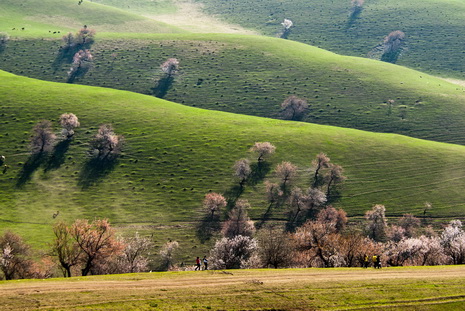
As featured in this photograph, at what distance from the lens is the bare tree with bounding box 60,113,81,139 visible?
129m

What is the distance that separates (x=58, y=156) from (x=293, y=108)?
8998cm

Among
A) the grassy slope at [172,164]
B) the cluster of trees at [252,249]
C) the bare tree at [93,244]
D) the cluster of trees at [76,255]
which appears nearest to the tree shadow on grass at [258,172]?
the grassy slope at [172,164]

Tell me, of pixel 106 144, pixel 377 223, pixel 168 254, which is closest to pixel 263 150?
pixel 377 223

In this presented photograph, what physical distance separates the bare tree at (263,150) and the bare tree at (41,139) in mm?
61781

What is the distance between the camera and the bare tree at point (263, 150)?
4931 inches

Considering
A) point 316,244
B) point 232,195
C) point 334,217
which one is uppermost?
point 232,195

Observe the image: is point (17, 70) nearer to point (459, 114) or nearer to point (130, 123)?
point (130, 123)

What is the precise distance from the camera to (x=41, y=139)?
123938 mm

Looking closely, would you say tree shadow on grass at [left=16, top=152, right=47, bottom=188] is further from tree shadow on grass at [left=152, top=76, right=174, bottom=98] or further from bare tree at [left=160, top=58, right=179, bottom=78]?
bare tree at [left=160, top=58, right=179, bottom=78]

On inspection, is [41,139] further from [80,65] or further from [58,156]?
[80,65]

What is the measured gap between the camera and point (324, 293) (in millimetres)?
50156

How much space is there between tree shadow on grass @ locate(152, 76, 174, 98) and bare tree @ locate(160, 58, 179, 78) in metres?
2.54

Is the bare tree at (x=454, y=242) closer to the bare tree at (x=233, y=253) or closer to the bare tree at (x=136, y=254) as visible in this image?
the bare tree at (x=233, y=253)

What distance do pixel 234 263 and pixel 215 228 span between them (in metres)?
22.6
